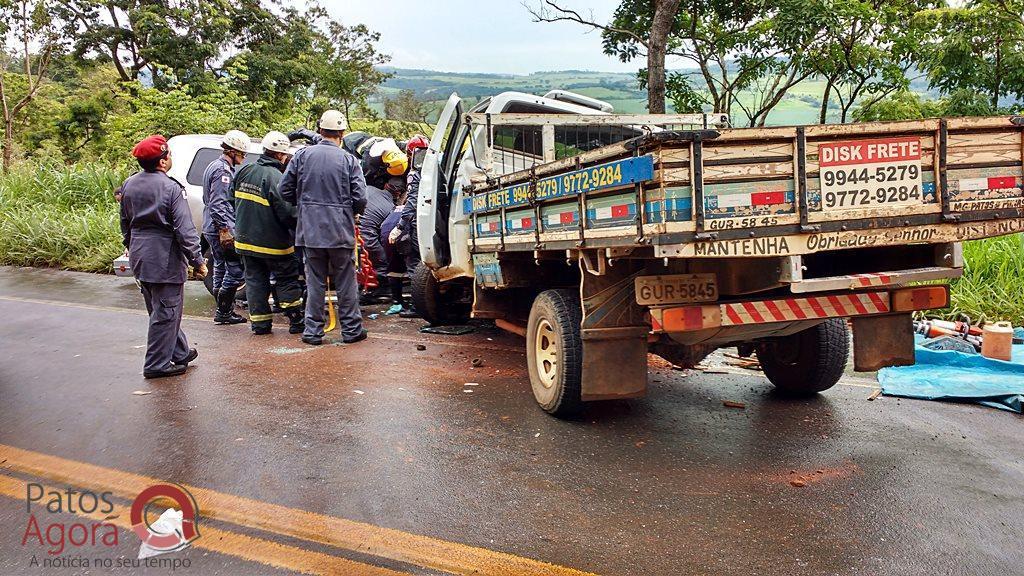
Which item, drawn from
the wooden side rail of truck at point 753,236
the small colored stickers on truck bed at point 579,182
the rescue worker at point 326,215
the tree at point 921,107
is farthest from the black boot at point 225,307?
Result: the tree at point 921,107

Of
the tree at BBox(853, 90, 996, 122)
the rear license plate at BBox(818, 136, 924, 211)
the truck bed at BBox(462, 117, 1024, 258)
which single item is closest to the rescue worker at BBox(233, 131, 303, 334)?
the truck bed at BBox(462, 117, 1024, 258)

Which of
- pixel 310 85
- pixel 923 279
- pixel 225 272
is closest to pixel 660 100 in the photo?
pixel 225 272

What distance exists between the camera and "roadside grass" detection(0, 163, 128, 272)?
12570 mm

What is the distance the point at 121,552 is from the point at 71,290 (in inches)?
341

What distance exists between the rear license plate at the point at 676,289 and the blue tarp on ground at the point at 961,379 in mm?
2237

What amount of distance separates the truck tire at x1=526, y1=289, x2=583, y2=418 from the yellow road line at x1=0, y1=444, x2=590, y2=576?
164 centimetres

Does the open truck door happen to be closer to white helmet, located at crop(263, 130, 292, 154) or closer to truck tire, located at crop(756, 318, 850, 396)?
white helmet, located at crop(263, 130, 292, 154)

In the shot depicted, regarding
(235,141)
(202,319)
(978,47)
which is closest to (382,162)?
(235,141)

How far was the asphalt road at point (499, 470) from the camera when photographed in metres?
3.01

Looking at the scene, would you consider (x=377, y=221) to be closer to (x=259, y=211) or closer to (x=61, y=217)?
(x=259, y=211)

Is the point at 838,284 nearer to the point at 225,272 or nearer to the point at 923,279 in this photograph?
the point at 923,279

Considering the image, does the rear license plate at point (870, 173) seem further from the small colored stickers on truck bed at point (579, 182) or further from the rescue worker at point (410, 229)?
the rescue worker at point (410, 229)

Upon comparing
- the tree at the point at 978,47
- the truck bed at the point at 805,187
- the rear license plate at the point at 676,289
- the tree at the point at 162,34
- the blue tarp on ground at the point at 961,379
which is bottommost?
the blue tarp on ground at the point at 961,379

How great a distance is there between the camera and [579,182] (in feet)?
13.4
